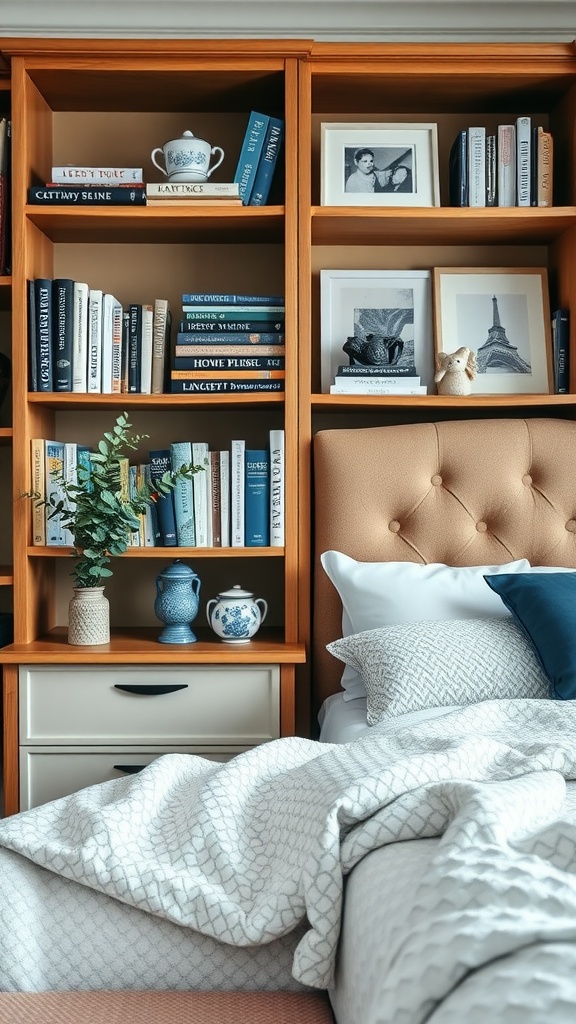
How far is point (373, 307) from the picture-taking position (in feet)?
8.59

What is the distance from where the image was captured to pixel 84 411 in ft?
8.84

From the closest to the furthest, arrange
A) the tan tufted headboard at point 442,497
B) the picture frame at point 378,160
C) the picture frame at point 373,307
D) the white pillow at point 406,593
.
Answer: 1. the white pillow at point 406,593
2. the tan tufted headboard at point 442,497
3. the picture frame at point 378,160
4. the picture frame at point 373,307

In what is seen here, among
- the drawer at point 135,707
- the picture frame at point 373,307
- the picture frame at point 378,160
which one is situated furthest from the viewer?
the picture frame at point 373,307

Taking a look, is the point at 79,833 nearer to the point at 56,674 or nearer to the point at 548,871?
the point at 548,871

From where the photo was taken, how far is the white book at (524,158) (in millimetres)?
2449

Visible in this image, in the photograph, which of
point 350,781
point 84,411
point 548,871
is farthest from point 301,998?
point 84,411

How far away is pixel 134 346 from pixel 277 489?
21.8 inches

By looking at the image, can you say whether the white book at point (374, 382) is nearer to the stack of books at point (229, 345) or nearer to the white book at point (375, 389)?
the white book at point (375, 389)

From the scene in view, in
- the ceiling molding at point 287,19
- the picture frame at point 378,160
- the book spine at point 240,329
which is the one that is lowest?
the book spine at point 240,329

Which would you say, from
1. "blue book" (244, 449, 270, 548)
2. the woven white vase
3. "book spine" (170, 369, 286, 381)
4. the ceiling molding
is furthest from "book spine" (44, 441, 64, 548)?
the ceiling molding

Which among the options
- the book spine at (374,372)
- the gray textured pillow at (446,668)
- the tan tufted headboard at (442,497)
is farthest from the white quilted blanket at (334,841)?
the book spine at (374,372)

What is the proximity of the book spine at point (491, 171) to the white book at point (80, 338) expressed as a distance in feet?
3.69

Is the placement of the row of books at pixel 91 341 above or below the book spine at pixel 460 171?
below

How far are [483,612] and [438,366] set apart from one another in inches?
29.0
